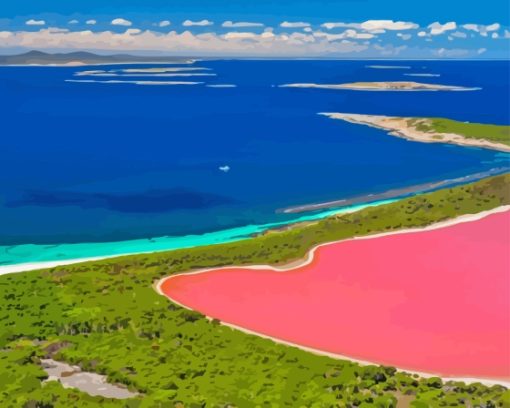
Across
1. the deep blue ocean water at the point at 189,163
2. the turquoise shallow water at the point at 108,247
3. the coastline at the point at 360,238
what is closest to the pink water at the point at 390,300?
the coastline at the point at 360,238

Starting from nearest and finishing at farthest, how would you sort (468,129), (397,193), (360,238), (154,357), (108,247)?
(154,357), (360,238), (108,247), (397,193), (468,129)

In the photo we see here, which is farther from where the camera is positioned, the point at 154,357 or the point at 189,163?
the point at 189,163

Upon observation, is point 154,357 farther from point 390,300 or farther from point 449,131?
point 449,131

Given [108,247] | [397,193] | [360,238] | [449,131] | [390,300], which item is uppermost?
[449,131]

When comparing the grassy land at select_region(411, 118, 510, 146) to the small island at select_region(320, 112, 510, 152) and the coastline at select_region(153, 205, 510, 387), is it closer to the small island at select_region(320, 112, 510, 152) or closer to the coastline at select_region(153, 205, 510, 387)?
the small island at select_region(320, 112, 510, 152)

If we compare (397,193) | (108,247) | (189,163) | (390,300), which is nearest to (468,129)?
(397,193)

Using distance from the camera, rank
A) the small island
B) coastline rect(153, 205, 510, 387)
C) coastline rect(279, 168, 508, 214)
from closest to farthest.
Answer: coastline rect(153, 205, 510, 387) < coastline rect(279, 168, 508, 214) < the small island

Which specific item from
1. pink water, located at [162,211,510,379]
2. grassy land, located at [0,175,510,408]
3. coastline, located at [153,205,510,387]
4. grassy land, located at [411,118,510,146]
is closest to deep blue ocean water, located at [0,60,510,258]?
grassy land, located at [411,118,510,146]

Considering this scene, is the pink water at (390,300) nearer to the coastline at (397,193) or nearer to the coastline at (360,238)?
the coastline at (360,238)
